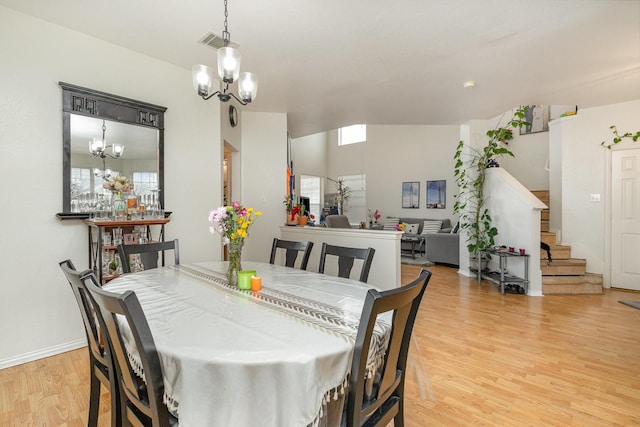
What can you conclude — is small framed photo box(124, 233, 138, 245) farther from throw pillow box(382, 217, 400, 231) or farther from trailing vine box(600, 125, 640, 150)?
throw pillow box(382, 217, 400, 231)

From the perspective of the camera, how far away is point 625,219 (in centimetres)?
453

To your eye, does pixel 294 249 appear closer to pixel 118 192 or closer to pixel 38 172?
pixel 118 192

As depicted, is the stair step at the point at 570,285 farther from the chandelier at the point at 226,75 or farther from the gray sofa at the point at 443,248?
the chandelier at the point at 226,75

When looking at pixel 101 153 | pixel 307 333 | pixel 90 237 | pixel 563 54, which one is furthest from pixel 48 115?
pixel 563 54

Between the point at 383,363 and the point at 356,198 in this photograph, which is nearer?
the point at 383,363

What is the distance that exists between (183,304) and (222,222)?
1.61 feet

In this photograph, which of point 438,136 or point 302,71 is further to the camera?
point 438,136

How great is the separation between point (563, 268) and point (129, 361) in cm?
523

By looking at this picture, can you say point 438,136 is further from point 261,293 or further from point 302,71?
point 261,293

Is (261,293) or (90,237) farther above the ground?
(90,237)

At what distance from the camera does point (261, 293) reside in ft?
5.42

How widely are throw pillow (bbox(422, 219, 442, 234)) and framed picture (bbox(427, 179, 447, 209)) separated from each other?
2.34 feet

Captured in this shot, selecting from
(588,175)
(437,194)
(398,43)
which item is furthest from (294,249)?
(437,194)

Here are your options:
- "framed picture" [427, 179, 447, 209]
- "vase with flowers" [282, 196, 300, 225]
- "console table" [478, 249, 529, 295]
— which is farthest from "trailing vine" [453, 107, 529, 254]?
"framed picture" [427, 179, 447, 209]
